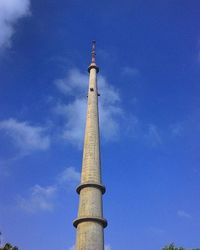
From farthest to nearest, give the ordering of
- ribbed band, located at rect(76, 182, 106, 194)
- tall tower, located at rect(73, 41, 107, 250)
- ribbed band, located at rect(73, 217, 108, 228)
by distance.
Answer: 1. ribbed band, located at rect(76, 182, 106, 194)
2. ribbed band, located at rect(73, 217, 108, 228)
3. tall tower, located at rect(73, 41, 107, 250)

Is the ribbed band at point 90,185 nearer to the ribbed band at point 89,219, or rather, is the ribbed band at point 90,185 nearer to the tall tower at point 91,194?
the tall tower at point 91,194

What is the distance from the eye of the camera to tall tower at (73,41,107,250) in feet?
81.7

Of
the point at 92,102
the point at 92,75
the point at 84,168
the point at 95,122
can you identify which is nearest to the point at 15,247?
the point at 84,168

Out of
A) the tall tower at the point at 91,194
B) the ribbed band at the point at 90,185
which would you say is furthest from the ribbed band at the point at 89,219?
the ribbed band at the point at 90,185

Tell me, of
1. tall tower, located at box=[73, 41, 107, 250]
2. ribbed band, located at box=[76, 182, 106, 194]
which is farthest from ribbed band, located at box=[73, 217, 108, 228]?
ribbed band, located at box=[76, 182, 106, 194]

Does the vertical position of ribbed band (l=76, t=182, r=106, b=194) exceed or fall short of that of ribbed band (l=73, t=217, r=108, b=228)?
it exceeds it

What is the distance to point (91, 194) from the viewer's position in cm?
2692

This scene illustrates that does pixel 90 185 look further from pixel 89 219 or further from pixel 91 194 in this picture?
pixel 89 219

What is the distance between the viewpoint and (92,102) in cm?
3388

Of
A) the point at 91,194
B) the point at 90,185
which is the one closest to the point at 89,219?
the point at 91,194

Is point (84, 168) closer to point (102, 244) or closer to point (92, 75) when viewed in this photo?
point (102, 244)

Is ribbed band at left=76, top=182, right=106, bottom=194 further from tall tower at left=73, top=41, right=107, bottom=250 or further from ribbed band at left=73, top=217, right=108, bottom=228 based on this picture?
ribbed band at left=73, top=217, right=108, bottom=228

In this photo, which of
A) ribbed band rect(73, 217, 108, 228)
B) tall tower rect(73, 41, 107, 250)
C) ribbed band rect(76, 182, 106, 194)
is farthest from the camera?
ribbed band rect(76, 182, 106, 194)

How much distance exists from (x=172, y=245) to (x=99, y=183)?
34.1 feet
